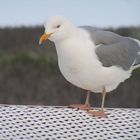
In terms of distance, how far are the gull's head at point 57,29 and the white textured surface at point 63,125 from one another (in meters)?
0.24

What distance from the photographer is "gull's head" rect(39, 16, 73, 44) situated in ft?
5.72

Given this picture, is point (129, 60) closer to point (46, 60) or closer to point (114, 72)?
point (114, 72)

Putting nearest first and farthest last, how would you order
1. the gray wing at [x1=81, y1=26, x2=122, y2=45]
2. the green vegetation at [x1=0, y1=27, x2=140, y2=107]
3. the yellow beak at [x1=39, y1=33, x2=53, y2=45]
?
the yellow beak at [x1=39, y1=33, x2=53, y2=45] < the gray wing at [x1=81, y1=26, x2=122, y2=45] < the green vegetation at [x1=0, y1=27, x2=140, y2=107]

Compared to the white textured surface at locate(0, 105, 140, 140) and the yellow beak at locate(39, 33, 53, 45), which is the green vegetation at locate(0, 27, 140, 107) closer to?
the white textured surface at locate(0, 105, 140, 140)

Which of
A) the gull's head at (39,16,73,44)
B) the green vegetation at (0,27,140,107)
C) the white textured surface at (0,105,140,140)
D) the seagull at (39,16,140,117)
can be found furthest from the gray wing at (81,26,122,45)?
the green vegetation at (0,27,140,107)

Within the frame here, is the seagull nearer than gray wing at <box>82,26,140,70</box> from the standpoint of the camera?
Yes

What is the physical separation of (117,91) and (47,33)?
221cm

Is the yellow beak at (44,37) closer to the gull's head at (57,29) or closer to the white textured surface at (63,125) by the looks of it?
the gull's head at (57,29)

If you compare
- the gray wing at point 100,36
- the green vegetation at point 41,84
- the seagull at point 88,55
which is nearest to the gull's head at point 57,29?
the seagull at point 88,55

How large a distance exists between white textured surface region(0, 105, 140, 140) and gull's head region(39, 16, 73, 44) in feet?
0.80

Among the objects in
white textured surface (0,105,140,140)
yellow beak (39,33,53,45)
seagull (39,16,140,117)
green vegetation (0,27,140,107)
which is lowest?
green vegetation (0,27,140,107)

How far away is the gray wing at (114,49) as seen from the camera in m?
1.91

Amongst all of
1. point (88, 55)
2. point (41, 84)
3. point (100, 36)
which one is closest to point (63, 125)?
point (88, 55)

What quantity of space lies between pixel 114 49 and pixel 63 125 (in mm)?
379
